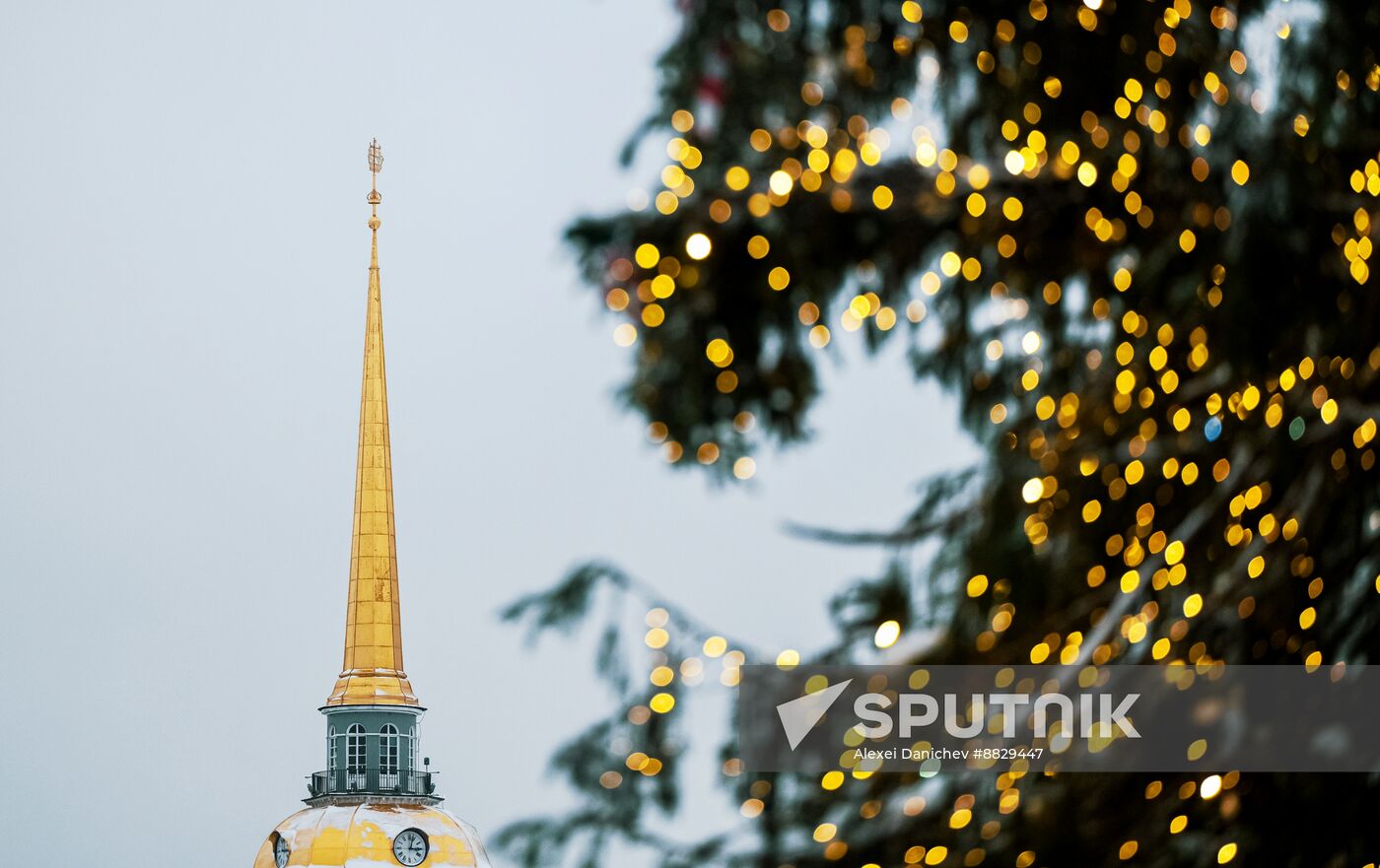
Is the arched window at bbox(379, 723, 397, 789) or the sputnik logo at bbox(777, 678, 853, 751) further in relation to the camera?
the arched window at bbox(379, 723, 397, 789)

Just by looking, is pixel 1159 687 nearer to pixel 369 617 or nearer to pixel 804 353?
pixel 804 353

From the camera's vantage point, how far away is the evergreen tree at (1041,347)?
3.22 meters

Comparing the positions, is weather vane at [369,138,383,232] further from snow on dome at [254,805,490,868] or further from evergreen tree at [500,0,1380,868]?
evergreen tree at [500,0,1380,868]

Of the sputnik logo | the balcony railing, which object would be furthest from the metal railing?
the sputnik logo

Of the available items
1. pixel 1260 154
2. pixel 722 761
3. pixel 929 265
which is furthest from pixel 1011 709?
pixel 1260 154

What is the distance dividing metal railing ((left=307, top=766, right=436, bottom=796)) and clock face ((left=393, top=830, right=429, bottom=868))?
88 cm

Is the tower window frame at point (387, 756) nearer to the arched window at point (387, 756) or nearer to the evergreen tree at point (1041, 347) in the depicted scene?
the arched window at point (387, 756)

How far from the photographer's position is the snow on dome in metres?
20.4

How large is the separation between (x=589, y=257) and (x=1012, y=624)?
0.89 m

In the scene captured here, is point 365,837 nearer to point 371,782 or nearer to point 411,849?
point 411,849

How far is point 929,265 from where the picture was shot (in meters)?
3.34

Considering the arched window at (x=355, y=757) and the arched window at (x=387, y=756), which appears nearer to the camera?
the arched window at (x=355, y=757)

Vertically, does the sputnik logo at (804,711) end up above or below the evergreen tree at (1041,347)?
below

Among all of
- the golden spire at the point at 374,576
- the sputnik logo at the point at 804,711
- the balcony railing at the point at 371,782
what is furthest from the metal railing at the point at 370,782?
the sputnik logo at the point at 804,711
